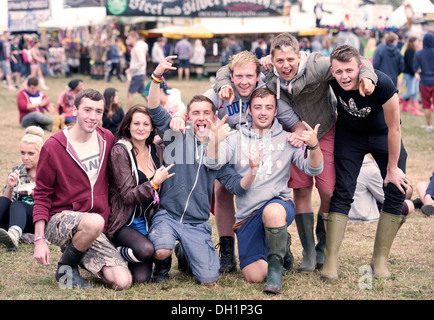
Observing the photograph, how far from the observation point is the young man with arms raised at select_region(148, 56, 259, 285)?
14.8 feet

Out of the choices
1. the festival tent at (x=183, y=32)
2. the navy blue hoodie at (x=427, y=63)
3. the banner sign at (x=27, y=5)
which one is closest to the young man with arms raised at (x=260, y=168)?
the navy blue hoodie at (x=427, y=63)

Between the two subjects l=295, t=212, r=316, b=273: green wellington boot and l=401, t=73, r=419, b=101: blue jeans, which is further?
l=401, t=73, r=419, b=101: blue jeans

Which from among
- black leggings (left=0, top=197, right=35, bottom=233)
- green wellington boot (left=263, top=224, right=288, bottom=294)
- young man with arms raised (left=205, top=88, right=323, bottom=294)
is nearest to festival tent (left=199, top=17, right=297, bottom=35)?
black leggings (left=0, top=197, right=35, bottom=233)

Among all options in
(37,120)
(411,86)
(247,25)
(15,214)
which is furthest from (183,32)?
(15,214)

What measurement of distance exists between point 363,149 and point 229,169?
1.04m

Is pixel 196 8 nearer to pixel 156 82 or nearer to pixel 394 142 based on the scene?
pixel 156 82

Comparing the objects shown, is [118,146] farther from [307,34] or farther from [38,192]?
[307,34]

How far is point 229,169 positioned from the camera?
15.5ft

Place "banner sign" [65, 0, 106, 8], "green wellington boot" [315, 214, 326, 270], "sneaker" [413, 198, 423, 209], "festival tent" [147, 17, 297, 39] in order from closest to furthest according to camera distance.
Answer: "green wellington boot" [315, 214, 326, 270] → "sneaker" [413, 198, 423, 209] → "festival tent" [147, 17, 297, 39] → "banner sign" [65, 0, 106, 8]

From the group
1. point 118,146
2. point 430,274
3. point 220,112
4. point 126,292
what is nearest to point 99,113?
point 118,146

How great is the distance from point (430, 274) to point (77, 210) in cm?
274

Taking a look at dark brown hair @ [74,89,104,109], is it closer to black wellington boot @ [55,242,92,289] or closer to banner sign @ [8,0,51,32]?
black wellington boot @ [55,242,92,289]

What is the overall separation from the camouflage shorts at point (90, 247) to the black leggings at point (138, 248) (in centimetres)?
10

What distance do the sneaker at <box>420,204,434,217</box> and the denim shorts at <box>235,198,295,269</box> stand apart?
2913mm
